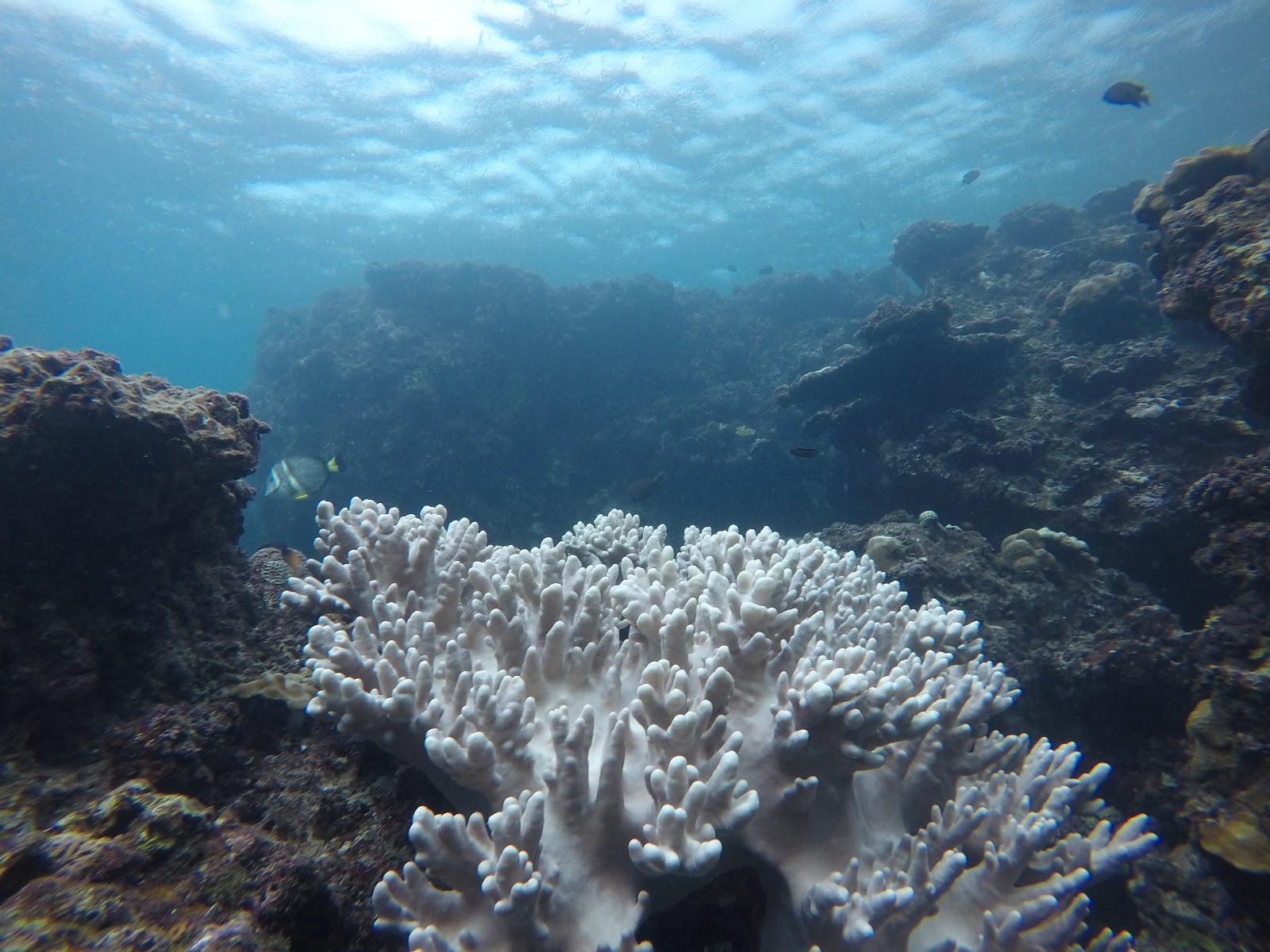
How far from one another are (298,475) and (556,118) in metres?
21.5

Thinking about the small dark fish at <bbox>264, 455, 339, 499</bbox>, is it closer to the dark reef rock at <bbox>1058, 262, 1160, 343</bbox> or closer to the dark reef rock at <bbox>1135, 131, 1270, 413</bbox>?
the dark reef rock at <bbox>1135, 131, 1270, 413</bbox>

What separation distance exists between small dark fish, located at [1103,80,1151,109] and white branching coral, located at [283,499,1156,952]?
40.5ft

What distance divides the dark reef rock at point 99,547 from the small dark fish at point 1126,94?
14329 mm

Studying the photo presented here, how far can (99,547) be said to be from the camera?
9.53 feet

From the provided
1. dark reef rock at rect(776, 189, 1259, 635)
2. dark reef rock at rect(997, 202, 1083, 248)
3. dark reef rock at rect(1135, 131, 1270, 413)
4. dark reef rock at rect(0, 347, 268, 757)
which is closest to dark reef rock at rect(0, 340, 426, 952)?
dark reef rock at rect(0, 347, 268, 757)

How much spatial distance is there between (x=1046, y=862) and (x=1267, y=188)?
839cm

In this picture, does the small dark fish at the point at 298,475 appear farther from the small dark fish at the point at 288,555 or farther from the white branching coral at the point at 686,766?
the white branching coral at the point at 686,766

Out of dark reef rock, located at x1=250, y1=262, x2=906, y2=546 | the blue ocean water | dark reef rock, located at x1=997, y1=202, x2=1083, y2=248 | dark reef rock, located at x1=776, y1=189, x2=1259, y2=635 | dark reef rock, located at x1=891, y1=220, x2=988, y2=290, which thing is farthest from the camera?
the blue ocean water

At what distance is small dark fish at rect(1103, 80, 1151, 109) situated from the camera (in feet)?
31.1

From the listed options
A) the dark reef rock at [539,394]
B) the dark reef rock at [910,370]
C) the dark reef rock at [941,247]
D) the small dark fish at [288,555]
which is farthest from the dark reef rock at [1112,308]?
the small dark fish at [288,555]

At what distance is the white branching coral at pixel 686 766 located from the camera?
178 centimetres

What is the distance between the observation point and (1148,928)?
339cm

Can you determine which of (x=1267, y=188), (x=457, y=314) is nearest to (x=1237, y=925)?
(x=1267, y=188)

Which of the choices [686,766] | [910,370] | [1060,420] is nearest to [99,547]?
[686,766]
